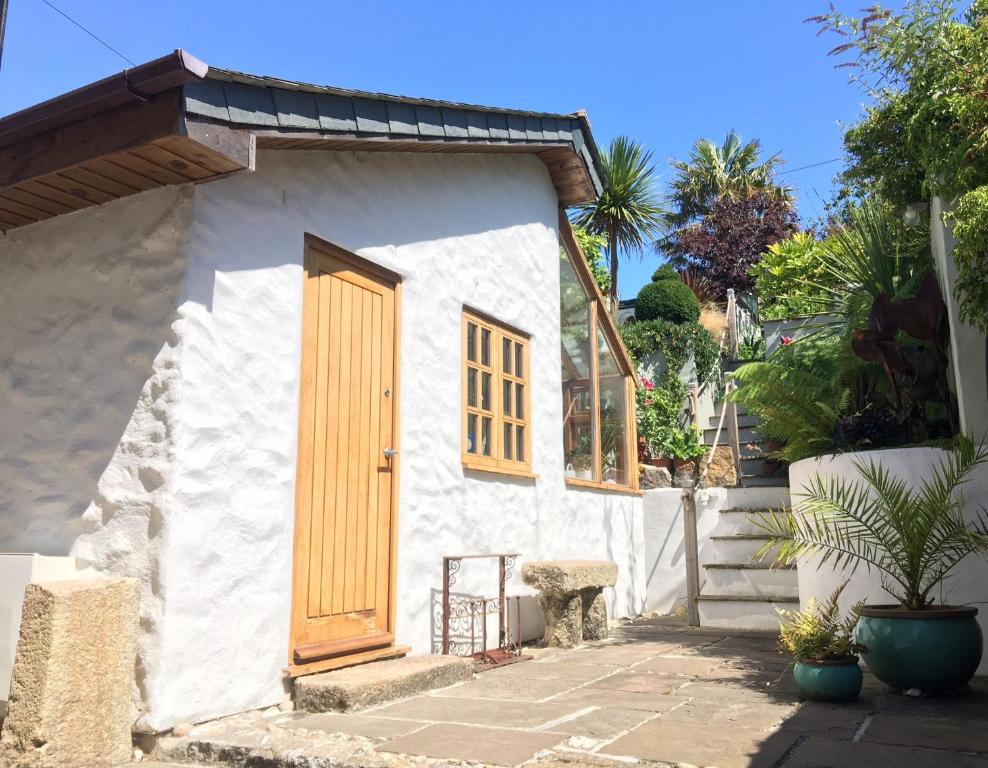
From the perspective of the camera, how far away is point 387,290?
507 centimetres

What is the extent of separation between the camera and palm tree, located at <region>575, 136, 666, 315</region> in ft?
51.1

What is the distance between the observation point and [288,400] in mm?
4094

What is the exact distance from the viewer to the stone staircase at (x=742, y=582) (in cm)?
677

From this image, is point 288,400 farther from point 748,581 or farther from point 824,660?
point 748,581

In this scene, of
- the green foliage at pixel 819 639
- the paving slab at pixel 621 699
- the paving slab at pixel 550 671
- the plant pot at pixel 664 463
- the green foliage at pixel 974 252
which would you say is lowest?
the paving slab at pixel 550 671

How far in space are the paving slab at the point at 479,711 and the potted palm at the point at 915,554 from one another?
5.21 ft

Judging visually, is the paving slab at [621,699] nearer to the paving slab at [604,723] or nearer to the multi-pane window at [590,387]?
the paving slab at [604,723]

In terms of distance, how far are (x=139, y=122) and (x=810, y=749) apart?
3490mm

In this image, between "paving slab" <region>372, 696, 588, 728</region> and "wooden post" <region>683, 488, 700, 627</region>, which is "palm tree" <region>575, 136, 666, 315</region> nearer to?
"wooden post" <region>683, 488, 700, 627</region>

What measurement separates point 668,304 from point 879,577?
45.1ft

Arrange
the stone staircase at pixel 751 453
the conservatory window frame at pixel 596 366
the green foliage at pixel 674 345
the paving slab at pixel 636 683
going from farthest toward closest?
the green foliage at pixel 674 345 < the stone staircase at pixel 751 453 < the conservatory window frame at pixel 596 366 < the paving slab at pixel 636 683

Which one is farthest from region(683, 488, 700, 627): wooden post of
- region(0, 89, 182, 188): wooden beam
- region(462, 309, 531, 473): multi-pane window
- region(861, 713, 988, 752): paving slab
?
region(0, 89, 182, 188): wooden beam

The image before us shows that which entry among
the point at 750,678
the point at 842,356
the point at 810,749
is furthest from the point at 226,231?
the point at 842,356

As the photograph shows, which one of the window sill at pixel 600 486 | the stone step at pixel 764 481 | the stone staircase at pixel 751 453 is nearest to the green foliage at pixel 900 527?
the window sill at pixel 600 486
